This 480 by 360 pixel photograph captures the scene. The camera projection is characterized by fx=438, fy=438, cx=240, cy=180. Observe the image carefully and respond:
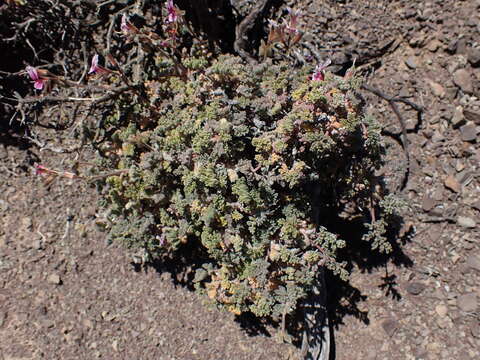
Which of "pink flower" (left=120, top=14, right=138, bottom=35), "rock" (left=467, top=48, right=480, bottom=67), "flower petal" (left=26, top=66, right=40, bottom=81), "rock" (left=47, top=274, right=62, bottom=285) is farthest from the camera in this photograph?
"rock" (left=47, top=274, right=62, bottom=285)

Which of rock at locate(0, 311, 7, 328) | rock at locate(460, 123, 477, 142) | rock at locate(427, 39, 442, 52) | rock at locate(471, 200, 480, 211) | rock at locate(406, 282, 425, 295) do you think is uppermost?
rock at locate(427, 39, 442, 52)

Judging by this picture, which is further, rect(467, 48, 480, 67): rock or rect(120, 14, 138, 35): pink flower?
rect(467, 48, 480, 67): rock

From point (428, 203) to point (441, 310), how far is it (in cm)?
55

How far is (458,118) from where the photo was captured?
224 centimetres

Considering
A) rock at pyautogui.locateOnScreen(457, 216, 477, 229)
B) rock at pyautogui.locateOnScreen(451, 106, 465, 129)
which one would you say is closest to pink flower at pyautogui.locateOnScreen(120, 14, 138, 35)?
rock at pyautogui.locateOnScreen(451, 106, 465, 129)

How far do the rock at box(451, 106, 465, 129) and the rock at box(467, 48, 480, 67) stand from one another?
225 millimetres

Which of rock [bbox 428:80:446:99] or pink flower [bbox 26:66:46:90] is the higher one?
rock [bbox 428:80:446:99]

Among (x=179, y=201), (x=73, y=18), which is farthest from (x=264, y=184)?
(x=73, y=18)

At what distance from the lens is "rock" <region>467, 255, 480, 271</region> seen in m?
2.21

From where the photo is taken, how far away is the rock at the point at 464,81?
2205mm

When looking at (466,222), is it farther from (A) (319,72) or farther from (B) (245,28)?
(B) (245,28)

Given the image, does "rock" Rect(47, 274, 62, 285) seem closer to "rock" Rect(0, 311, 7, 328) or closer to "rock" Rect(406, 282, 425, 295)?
"rock" Rect(0, 311, 7, 328)

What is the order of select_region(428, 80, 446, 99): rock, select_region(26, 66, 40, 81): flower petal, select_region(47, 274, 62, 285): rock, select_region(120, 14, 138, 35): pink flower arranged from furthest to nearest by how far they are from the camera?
select_region(47, 274, 62, 285): rock < select_region(428, 80, 446, 99): rock < select_region(120, 14, 138, 35): pink flower < select_region(26, 66, 40, 81): flower petal

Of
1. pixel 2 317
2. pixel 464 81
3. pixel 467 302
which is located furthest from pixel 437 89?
pixel 2 317
